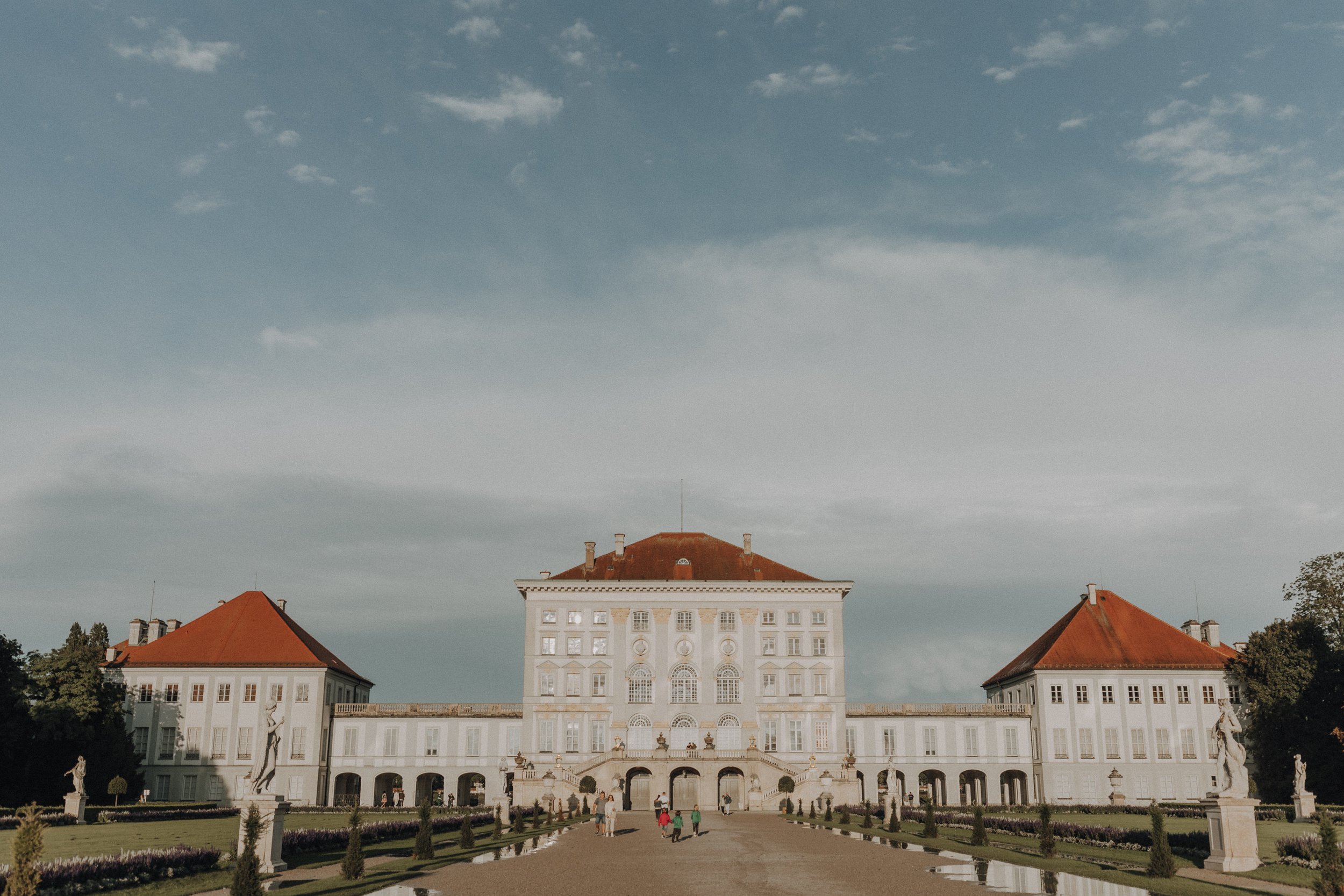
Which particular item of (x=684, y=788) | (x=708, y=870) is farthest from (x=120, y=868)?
(x=684, y=788)

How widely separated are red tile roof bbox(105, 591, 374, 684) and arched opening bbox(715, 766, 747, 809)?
24.7m

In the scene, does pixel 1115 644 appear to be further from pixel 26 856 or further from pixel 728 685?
pixel 26 856

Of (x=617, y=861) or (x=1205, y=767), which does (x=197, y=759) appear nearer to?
(x=617, y=861)

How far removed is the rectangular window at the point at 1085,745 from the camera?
65.6 metres

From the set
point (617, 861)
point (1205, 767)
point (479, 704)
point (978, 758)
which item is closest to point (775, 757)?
point (978, 758)

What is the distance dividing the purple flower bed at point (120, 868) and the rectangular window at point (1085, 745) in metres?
53.6

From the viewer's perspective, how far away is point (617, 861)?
26328 mm

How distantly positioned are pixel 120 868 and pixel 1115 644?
6089 cm

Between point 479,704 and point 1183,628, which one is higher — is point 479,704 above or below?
below

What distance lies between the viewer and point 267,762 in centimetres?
2403

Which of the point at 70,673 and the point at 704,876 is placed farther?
the point at 70,673

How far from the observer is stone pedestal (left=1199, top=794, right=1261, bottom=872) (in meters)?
23.6

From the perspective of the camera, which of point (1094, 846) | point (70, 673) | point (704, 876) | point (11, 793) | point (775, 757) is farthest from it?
point (775, 757)

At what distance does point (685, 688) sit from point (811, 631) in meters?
8.52
